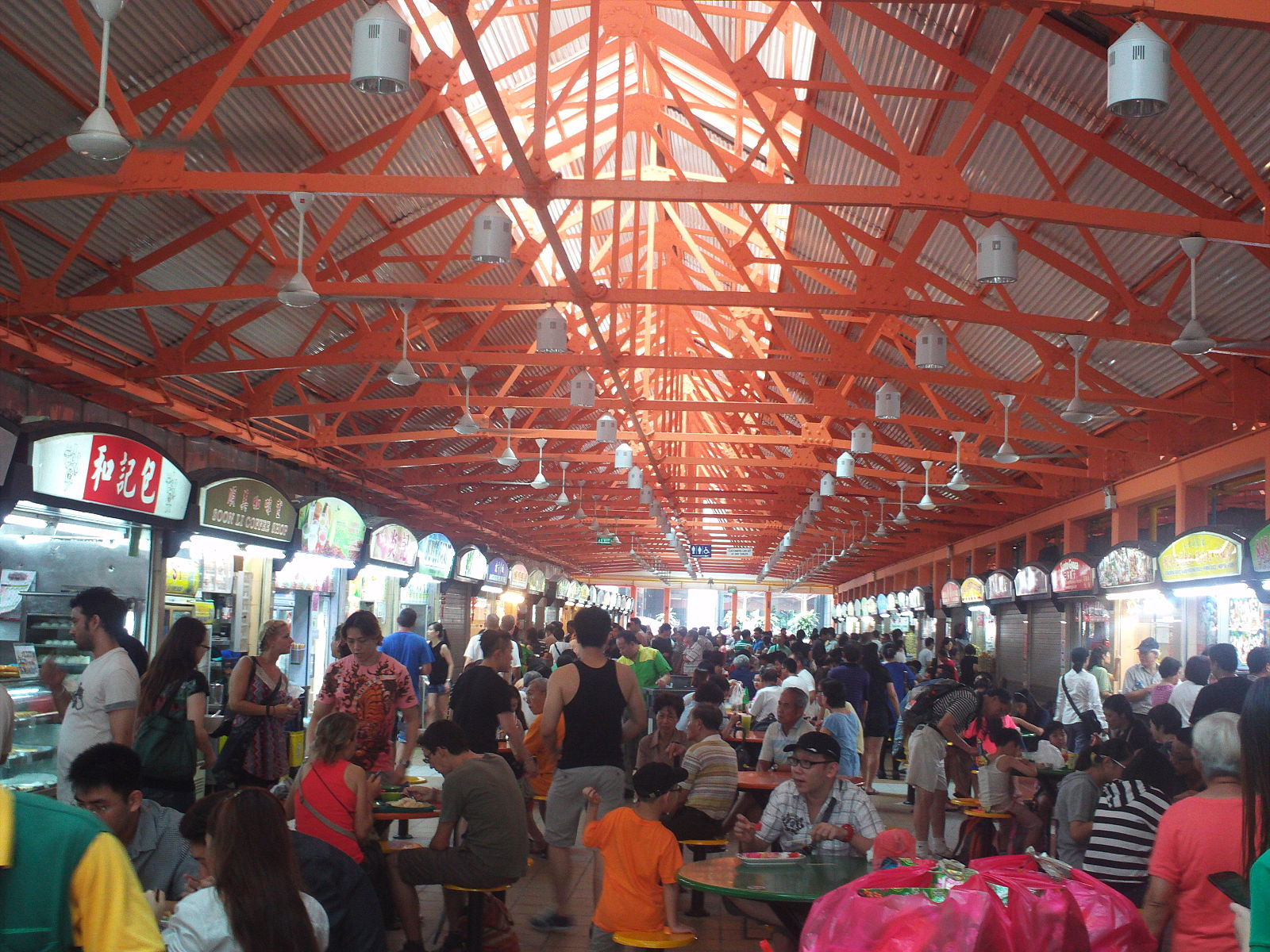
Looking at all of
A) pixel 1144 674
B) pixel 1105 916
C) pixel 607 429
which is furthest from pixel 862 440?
pixel 1105 916

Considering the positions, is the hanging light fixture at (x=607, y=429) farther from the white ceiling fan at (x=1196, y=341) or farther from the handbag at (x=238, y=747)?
the white ceiling fan at (x=1196, y=341)

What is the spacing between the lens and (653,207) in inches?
580

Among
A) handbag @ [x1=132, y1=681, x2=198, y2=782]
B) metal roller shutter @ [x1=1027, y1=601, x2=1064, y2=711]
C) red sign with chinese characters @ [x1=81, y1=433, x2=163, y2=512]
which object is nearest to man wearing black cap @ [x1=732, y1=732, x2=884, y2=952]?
handbag @ [x1=132, y1=681, x2=198, y2=782]

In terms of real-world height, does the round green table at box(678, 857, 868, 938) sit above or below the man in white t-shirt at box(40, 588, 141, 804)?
below

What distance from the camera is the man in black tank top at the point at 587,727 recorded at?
626cm

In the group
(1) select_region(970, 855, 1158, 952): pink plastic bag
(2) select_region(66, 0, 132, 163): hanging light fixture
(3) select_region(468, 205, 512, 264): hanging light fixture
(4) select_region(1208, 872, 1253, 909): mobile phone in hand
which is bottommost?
(1) select_region(970, 855, 1158, 952): pink plastic bag

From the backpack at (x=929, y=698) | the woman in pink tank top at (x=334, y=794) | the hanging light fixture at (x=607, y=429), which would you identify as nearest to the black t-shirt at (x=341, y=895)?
the woman in pink tank top at (x=334, y=794)

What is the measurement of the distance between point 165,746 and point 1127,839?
188 inches

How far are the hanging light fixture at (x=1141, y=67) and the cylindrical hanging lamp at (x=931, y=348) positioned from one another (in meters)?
4.02

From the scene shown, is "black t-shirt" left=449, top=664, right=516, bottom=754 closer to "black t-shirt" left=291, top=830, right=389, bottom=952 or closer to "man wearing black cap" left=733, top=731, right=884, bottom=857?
"man wearing black cap" left=733, top=731, right=884, bottom=857

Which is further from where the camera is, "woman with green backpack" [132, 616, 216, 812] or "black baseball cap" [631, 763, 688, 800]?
"woman with green backpack" [132, 616, 216, 812]

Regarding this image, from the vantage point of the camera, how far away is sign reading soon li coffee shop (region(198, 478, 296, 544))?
34.6ft

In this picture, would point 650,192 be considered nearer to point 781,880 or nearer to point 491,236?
point 491,236

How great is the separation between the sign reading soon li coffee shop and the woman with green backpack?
4210mm
